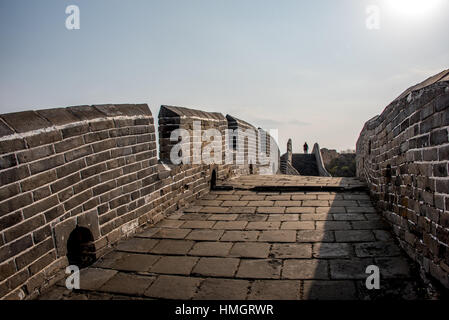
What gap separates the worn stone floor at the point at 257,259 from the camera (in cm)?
240

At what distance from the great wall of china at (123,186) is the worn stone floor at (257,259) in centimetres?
9

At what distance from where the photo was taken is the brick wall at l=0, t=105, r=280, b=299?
2.26m

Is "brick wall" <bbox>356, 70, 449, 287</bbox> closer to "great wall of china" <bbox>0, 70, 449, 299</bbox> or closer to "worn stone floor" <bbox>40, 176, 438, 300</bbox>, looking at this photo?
"great wall of china" <bbox>0, 70, 449, 299</bbox>

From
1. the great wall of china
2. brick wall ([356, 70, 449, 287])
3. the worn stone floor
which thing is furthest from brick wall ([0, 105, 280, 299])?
brick wall ([356, 70, 449, 287])

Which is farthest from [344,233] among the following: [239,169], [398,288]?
[239,169]

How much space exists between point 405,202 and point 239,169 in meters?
5.11

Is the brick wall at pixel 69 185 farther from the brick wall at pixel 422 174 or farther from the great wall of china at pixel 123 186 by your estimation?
the brick wall at pixel 422 174

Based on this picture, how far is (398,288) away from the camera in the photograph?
7.66 feet

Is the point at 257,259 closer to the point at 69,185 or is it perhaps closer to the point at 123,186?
the point at 123,186

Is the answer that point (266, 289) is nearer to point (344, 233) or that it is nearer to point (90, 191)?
point (344, 233)

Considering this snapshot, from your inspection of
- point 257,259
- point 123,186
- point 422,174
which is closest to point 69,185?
point 123,186

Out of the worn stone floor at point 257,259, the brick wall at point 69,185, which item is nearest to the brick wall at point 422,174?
the worn stone floor at point 257,259

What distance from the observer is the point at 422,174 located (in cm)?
269
